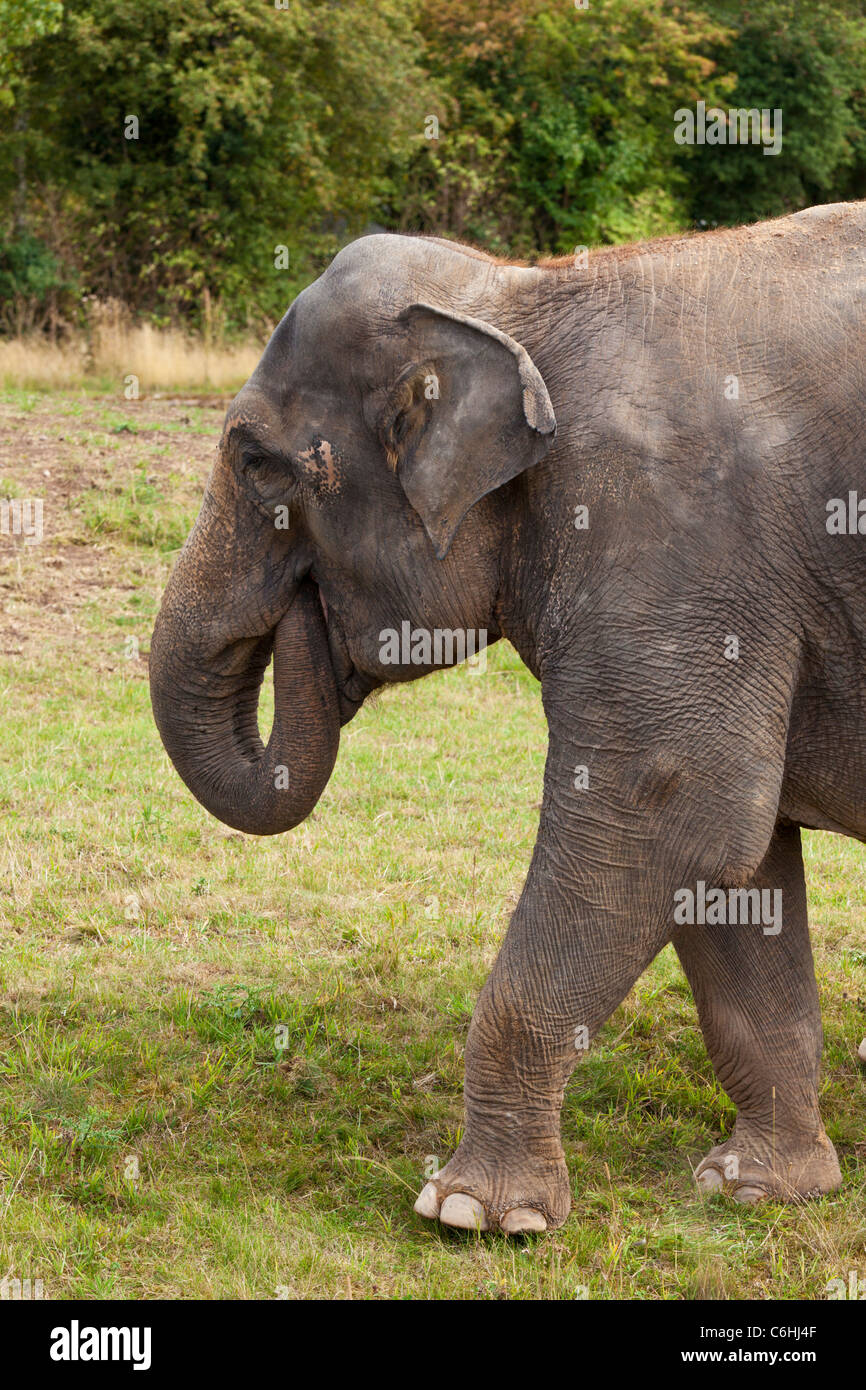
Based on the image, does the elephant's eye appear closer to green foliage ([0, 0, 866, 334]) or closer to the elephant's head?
the elephant's head

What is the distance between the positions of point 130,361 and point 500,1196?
1648 cm

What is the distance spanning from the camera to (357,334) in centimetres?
422

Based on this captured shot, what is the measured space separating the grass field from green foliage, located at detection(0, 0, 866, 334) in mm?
12814

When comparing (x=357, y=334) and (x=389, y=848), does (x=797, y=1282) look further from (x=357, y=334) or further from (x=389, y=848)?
(x=389, y=848)

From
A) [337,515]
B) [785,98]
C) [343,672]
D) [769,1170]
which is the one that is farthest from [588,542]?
[785,98]

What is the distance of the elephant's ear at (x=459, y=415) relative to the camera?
4.05m

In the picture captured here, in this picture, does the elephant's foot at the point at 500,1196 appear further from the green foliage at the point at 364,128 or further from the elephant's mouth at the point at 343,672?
the green foliage at the point at 364,128

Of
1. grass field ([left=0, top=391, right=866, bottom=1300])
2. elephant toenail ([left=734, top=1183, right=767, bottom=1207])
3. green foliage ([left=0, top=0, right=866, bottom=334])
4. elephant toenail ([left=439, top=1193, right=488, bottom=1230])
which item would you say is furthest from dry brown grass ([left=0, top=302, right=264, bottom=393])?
elephant toenail ([left=439, top=1193, right=488, bottom=1230])

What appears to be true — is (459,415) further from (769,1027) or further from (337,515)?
(769,1027)

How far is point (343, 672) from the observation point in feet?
15.4

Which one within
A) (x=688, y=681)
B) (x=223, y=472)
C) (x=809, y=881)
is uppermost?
(x=223, y=472)

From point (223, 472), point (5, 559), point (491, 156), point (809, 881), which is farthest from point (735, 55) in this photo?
point (223, 472)

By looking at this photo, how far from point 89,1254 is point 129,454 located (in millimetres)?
9879

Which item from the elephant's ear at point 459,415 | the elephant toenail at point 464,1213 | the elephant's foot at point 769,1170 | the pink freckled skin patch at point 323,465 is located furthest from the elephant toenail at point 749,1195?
the pink freckled skin patch at point 323,465
